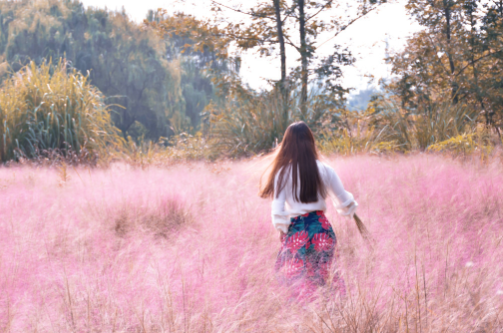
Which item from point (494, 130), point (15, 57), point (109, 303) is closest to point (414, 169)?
point (109, 303)

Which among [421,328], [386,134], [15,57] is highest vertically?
[15,57]

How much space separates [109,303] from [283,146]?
1448 mm

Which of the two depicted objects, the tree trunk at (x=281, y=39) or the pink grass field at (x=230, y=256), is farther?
the tree trunk at (x=281, y=39)

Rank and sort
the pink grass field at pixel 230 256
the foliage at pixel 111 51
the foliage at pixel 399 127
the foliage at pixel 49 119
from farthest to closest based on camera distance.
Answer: the foliage at pixel 111 51
the foliage at pixel 49 119
the foliage at pixel 399 127
the pink grass field at pixel 230 256

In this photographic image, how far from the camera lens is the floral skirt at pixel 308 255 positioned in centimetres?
240

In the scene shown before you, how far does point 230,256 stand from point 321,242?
77 centimetres

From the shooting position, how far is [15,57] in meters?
20.0

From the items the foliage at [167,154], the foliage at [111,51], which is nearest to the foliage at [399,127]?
the foliage at [167,154]

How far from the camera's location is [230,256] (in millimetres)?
3098

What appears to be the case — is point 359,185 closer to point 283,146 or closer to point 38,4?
point 283,146

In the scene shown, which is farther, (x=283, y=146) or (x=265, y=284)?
(x=283, y=146)

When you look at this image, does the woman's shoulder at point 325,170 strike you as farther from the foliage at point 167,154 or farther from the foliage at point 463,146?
the foliage at point 167,154

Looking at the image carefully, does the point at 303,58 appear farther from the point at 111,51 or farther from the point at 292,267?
the point at 111,51

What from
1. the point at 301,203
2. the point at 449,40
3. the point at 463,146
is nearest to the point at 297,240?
the point at 301,203
